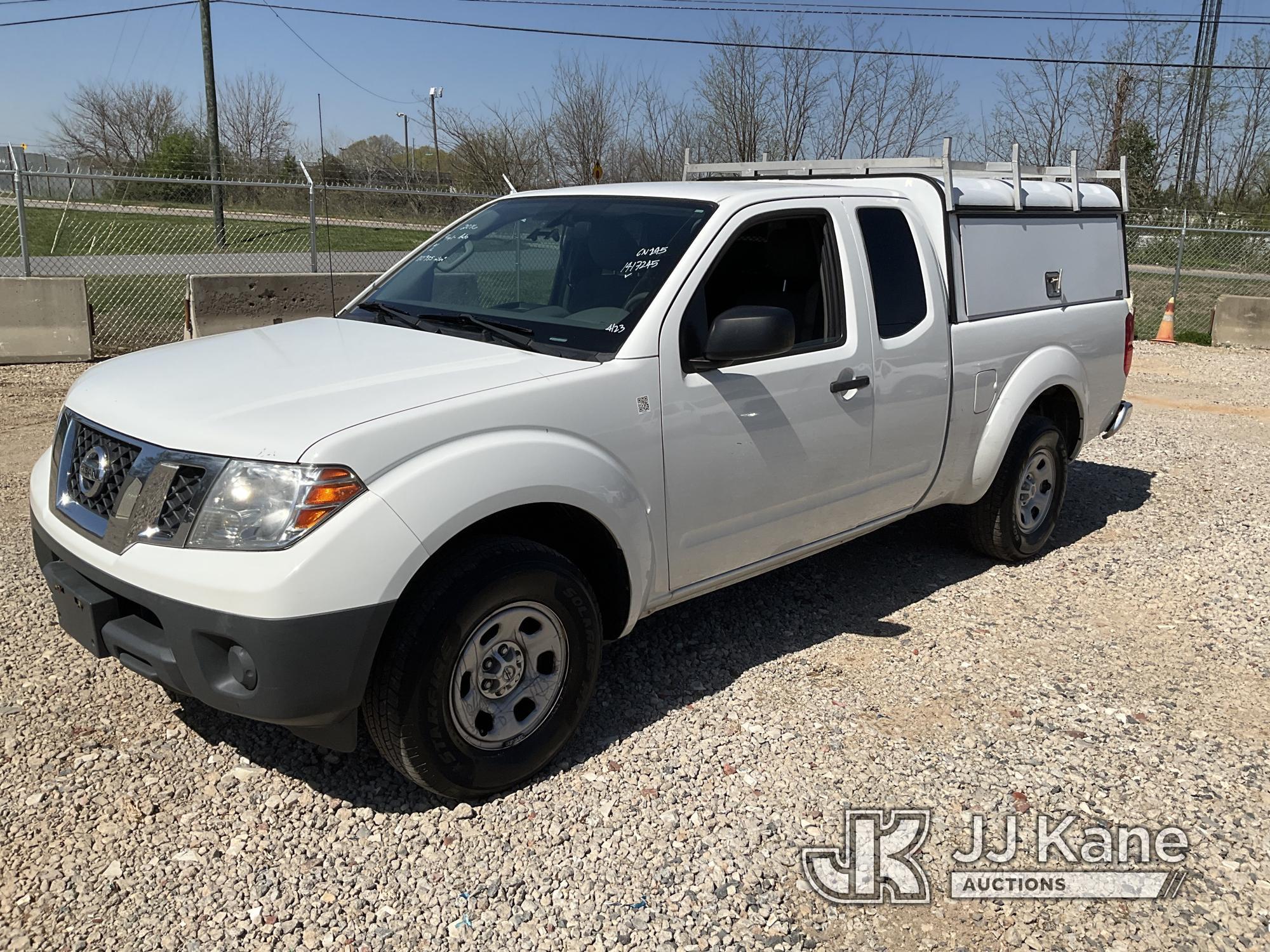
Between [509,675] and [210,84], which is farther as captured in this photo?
[210,84]

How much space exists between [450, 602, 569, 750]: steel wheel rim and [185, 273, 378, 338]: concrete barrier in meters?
8.03

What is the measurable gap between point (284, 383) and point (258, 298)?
863 centimetres

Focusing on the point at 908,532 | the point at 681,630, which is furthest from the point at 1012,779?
the point at 908,532

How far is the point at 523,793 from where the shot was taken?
3574 mm

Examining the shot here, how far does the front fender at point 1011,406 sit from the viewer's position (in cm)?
532

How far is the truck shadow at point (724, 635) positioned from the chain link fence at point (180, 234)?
8.61 m

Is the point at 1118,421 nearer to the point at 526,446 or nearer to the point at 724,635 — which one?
the point at 724,635

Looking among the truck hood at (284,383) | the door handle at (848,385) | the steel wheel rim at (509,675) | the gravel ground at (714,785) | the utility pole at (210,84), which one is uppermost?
the utility pole at (210,84)

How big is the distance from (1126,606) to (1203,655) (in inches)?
23.3

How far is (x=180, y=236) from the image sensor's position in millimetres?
16391

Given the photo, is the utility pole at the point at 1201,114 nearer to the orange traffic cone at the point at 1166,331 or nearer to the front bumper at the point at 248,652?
the orange traffic cone at the point at 1166,331

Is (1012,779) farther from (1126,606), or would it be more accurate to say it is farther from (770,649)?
(1126,606)

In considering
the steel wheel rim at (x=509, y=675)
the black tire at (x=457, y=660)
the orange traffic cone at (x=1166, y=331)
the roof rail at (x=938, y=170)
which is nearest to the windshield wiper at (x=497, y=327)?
the black tire at (x=457, y=660)

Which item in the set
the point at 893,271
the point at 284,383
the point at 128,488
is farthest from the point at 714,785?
the point at 893,271
